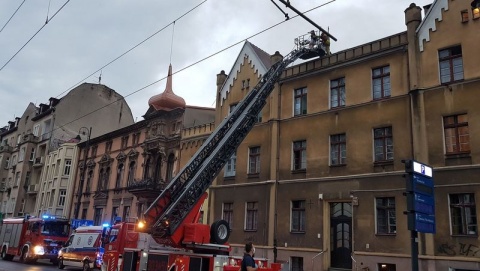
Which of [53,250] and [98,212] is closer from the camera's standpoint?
[53,250]

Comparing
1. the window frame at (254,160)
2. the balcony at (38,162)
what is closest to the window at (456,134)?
the window frame at (254,160)

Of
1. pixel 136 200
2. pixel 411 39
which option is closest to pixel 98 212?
pixel 136 200

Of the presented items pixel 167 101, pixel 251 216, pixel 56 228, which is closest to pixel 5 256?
pixel 56 228

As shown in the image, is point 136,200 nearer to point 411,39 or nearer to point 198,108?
point 198,108

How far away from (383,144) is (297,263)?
24.9 ft

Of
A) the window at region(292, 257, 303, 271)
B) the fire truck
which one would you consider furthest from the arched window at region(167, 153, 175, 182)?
the window at region(292, 257, 303, 271)

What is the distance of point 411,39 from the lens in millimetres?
20344

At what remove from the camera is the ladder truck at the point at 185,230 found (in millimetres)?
13203

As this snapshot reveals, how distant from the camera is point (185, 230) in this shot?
14.2 metres

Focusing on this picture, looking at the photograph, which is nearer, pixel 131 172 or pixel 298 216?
pixel 298 216

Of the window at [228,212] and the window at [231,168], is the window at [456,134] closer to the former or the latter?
the window at [231,168]

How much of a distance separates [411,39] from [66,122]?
141ft

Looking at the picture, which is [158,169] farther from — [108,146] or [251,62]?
[251,62]

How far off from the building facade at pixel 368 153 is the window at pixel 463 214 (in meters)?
0.04
